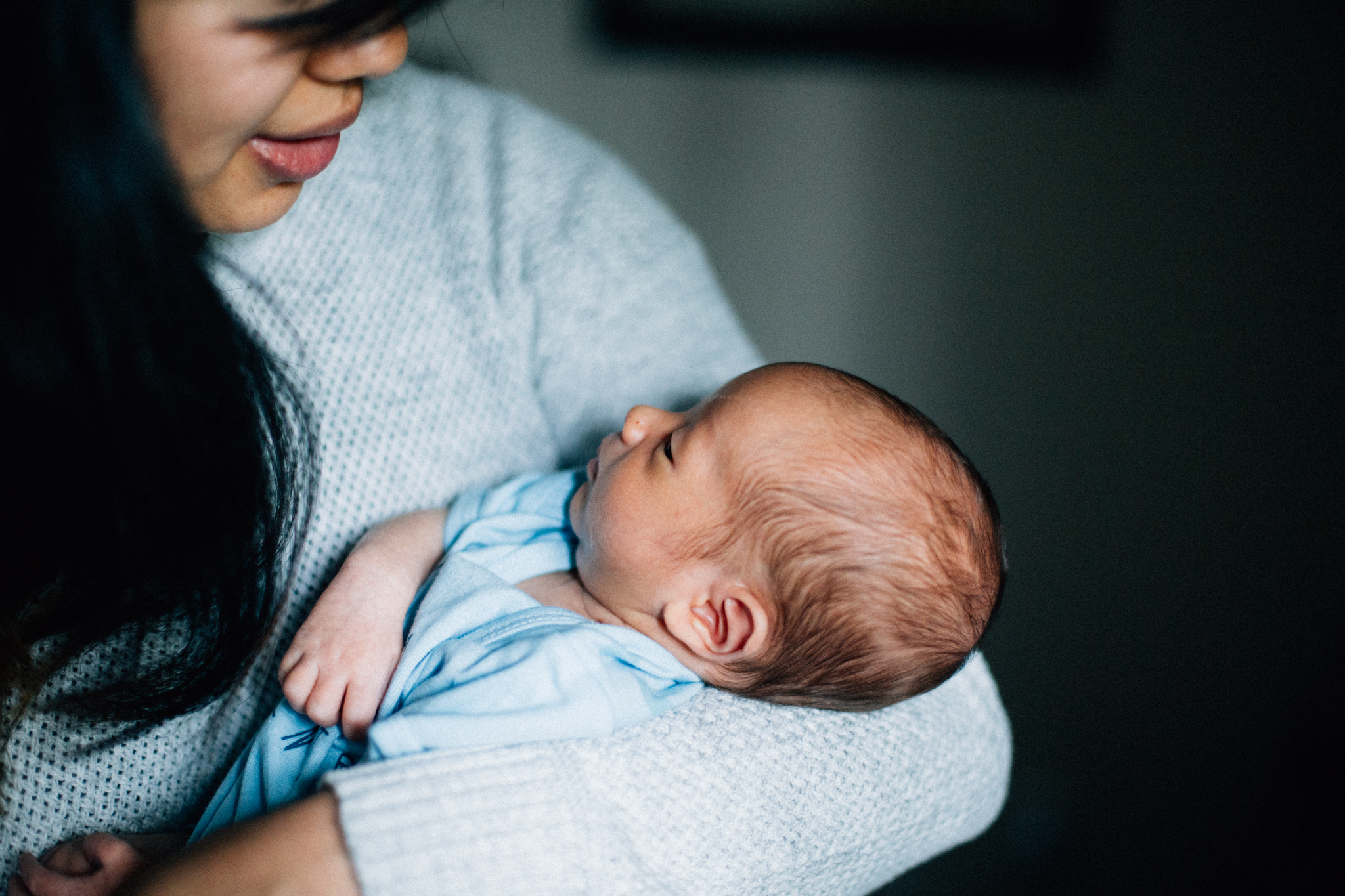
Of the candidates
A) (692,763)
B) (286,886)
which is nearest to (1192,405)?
(692,763)

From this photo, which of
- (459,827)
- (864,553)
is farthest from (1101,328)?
(459,827)

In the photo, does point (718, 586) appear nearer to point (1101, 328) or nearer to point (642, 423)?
point (642, 423)

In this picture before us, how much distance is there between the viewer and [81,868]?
2.09 feet

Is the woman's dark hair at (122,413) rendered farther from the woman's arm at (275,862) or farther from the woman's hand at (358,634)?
the woman's arm at (275,862)

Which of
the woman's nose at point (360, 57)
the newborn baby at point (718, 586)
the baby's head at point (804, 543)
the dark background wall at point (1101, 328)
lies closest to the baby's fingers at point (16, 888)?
the newborn baby at point (718, 586)

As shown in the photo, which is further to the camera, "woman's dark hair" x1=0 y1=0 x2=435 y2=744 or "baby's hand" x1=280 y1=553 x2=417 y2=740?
"baby's hand" x1=280 y1=553 x2=417 y2=740

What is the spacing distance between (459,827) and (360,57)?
48 cm

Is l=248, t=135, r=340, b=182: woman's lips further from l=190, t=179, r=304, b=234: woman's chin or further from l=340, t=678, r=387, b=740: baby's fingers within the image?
l=340, t=678, r=387, b=740: baby's fingers

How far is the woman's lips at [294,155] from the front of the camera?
61 centimetres

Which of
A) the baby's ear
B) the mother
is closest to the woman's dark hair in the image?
the mother

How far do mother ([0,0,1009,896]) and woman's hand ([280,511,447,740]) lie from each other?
0.15 ft

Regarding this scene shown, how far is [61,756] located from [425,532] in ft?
1.02

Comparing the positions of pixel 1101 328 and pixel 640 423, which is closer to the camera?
pixel 640 423

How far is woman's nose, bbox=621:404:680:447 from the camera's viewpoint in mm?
785
